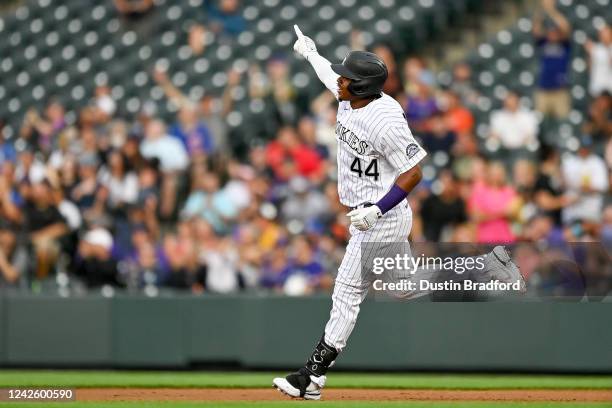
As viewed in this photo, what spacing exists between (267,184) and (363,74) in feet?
18.0

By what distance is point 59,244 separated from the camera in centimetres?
1175

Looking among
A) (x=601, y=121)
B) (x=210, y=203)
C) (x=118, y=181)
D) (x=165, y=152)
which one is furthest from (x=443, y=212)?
(x=118, y=181)

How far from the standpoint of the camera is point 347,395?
26.8 feet

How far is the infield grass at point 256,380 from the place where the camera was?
9281 millimetres

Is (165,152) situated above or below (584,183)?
below

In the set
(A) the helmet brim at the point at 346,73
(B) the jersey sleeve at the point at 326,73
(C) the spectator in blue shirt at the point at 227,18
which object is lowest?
(C) the spectator in blue shirt at the point at 227,18

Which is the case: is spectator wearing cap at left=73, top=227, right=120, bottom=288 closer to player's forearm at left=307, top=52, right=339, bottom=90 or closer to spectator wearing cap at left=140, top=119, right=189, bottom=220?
spectator wearing cap at left=140, top=119, right=189, bottom=220

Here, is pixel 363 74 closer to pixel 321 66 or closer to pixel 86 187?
pixel 321 66

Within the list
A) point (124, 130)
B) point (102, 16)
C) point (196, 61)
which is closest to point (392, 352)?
point (124, 130)

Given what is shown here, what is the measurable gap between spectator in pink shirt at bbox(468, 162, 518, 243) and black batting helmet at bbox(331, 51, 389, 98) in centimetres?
425

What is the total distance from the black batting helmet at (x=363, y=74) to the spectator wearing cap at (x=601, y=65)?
21.0 feet

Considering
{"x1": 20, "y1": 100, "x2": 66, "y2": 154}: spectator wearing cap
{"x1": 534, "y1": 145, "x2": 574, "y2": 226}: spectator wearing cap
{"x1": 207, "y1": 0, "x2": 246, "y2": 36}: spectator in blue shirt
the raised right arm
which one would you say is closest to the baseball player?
the raised right arm

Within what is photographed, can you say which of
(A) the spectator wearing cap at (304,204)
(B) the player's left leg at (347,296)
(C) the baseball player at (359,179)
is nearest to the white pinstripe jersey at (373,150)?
(C) the baseball player at (359,179)

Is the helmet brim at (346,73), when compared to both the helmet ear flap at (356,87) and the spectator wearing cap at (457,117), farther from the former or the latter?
the spectator wearing cap at (457,117)
